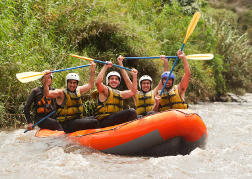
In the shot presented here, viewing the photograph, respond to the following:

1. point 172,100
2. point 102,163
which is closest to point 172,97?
point 172,100

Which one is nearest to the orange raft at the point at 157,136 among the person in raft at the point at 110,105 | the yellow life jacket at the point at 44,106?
the person in raft at the point at 110,105

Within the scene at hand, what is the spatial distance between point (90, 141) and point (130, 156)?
0.59 m

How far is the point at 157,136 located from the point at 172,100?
721mm

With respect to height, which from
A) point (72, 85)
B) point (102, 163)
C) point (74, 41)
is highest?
point (74, 41)

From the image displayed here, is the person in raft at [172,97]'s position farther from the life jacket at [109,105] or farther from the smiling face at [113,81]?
the smiling face at [113,81]

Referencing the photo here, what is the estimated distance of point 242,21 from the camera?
4244 cm

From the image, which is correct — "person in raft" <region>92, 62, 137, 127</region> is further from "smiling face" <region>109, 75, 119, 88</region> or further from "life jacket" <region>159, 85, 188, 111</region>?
"life jacket" <region>159, 85, 188, 111</region>

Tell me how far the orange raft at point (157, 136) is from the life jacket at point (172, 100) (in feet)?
1.28

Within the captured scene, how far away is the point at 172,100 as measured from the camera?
12.6ft

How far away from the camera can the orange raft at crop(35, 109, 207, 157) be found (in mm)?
3299

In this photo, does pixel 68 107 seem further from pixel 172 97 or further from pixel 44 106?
pixel 172 97

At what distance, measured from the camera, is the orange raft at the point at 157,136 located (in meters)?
3.30

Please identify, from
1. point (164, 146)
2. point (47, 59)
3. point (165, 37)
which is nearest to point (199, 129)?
point (164, 146)

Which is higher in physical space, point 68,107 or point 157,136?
point 68,107
